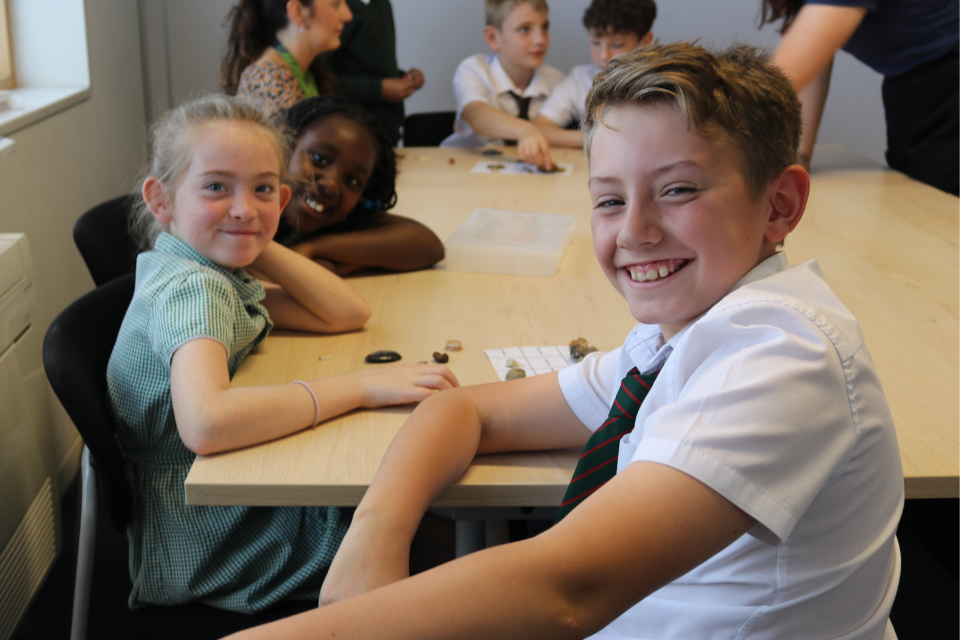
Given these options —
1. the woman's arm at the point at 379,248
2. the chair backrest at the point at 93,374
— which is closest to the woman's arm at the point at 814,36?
the woman's arm at the point at 379,248

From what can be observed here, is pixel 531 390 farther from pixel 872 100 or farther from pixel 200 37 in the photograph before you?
pixel 872 100

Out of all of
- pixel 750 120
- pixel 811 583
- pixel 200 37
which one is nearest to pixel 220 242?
pixel 750 120

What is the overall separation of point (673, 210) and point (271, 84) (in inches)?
72.0

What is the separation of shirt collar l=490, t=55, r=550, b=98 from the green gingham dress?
2291 mm

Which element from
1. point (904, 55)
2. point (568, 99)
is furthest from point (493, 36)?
point (904, 55)

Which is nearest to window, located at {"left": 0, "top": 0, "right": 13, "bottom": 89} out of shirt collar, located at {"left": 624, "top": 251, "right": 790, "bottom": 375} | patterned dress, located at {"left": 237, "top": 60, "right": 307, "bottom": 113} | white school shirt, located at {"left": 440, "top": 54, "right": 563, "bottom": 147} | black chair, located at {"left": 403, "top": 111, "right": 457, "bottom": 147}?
patterned dress, located at {"left": 237, "top": 60, "right": 307, "bottom": 113}

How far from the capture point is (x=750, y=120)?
70 cm

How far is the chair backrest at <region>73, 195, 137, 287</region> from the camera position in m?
1.48

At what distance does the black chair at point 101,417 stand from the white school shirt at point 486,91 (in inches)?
84.3

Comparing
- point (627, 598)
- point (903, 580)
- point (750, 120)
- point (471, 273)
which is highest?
point (750, 120)

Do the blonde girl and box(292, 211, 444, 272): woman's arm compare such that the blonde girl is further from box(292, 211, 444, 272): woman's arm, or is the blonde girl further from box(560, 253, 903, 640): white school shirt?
box(560, 253, 903, 640): white school shirt

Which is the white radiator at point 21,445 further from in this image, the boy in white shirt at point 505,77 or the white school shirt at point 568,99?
the white school shirt at point 568,99

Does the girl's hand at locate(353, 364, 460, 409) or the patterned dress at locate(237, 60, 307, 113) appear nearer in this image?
the girl's hand at locate(353, 364, 460, 409)

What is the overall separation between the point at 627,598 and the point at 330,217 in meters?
1.22
